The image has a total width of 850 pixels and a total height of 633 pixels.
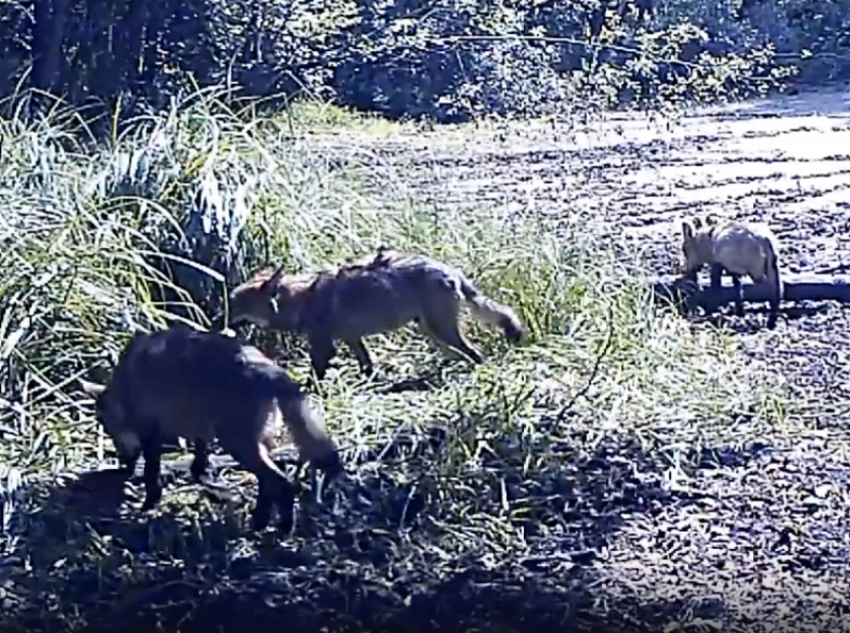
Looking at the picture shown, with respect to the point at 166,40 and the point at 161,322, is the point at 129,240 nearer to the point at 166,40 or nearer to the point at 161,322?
the point at 161,322

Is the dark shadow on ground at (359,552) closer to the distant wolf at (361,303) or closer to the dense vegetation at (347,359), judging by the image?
the dense vegetation at (347,359)

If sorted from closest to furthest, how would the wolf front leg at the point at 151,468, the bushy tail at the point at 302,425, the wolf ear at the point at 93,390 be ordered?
1. the bushy tail at the point at 302,425
2. the wolf front leg at the point at 151,468
3. the wolf ear at the point at 93,390

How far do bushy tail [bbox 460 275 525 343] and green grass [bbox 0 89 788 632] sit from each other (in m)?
0.08

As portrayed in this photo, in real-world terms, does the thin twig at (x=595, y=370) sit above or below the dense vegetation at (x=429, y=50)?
above

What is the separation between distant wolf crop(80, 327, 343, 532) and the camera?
16.1 ft

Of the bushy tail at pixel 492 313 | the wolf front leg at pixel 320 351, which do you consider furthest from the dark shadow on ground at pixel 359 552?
the bushy tail at pixel 492 313

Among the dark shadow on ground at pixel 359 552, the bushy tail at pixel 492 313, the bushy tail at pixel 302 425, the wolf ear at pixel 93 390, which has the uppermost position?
the bushy tail at pixel 302 425

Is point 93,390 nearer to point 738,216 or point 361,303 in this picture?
point 361,303

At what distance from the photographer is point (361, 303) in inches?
256

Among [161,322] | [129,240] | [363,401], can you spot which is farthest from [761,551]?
[129,240]

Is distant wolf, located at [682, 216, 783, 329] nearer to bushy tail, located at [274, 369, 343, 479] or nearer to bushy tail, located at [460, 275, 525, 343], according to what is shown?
bushy tail, located at [460, 275, 525, 343]

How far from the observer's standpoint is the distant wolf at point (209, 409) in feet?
16.1

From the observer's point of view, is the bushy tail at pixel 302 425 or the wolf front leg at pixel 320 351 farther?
the wolf front leg at pixel 320 351

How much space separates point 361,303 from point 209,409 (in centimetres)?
161
